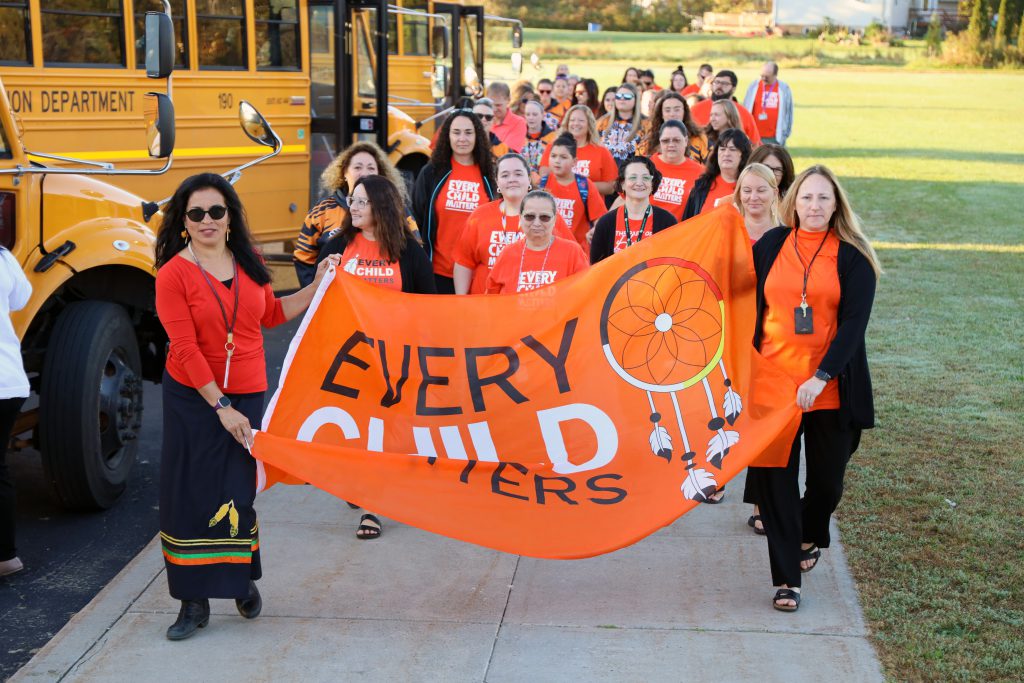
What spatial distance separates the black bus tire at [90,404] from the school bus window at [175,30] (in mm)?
3662

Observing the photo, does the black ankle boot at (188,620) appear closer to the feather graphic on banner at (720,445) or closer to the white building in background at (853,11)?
the feather graphic on banner at (720,445)

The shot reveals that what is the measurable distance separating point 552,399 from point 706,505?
1.71m

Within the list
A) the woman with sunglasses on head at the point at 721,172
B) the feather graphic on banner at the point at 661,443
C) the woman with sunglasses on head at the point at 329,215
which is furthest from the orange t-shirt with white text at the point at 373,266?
the woman with sunglasses on head at the point at 721,172

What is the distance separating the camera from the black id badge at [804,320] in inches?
208

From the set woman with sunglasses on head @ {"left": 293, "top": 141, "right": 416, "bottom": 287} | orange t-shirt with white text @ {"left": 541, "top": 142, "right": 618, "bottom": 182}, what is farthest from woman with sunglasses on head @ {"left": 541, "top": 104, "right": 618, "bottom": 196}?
woman with sunglasses on head @ {"left": 293, "top": 141, "right": 416, "bottom": 287}

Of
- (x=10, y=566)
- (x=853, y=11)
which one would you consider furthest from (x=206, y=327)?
(x=853, y=11)

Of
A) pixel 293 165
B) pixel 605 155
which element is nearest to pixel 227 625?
pixel 605 155

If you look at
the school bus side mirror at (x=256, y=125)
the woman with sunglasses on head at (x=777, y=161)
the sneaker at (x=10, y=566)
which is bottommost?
the sneaker at (x=10, y=566)

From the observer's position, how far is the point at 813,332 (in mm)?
5293

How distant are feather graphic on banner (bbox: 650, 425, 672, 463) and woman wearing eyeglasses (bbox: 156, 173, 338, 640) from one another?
5.51 ft

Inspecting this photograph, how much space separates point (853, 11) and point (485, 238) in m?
126

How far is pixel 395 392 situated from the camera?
220 inches

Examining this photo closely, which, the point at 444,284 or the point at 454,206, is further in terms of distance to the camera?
the point at 454,206

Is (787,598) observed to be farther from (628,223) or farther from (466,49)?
(466,49)
